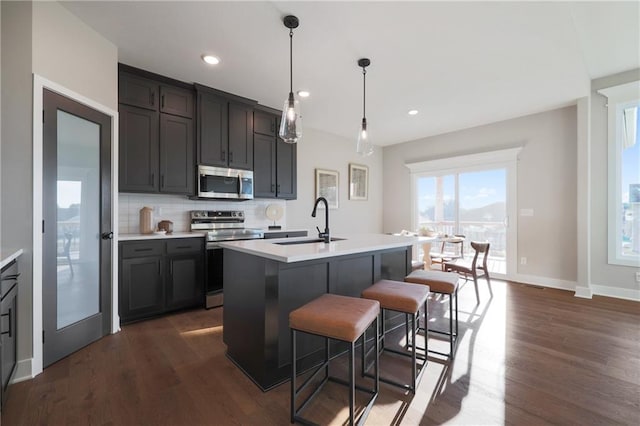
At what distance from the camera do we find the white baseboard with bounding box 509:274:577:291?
408cm

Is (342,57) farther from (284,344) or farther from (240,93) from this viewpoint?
(284,344)

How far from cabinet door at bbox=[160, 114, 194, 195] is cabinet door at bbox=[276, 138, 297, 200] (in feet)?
4.23

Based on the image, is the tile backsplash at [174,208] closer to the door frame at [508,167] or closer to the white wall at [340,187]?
the white wall at [340,187]

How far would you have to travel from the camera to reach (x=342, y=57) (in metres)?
2.77

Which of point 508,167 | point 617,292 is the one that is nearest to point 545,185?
point 508,167

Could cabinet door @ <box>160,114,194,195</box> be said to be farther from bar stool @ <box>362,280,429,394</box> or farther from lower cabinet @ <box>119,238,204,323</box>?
bar stool @ <box>362,280,429,394</box>

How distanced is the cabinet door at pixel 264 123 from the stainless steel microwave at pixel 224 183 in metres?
0.66

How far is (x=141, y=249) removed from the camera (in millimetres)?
2832

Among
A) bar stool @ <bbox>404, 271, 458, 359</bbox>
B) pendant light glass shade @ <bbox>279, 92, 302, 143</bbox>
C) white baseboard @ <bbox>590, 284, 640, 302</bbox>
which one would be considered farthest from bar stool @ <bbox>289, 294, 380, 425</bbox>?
white baseboard @ <bbox>590, 284, 640, 302</bbox>

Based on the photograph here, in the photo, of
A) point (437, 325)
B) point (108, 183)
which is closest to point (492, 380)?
point (437, 325)

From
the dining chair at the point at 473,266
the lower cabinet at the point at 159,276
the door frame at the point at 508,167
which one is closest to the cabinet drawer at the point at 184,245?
the lower cabinet at the point at 159,276

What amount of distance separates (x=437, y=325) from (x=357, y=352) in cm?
105

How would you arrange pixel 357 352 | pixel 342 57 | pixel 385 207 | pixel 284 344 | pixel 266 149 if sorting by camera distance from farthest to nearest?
pixel 385 207
pixel 266 149
pixel 342 57
pixel 357 352
pixel 284 344

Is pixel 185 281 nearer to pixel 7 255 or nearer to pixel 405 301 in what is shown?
pixel 7 255
